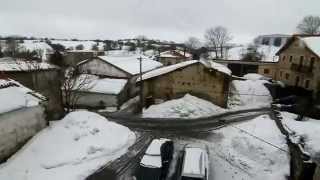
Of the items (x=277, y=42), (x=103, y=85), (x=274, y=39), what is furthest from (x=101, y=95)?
(x=274, y=39)

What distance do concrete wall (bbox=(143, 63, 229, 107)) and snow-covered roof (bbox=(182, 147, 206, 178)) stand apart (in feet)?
48.6

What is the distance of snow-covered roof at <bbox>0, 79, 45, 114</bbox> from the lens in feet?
58.2

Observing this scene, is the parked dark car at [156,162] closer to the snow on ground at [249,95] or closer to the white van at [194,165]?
the white van at [194,165]

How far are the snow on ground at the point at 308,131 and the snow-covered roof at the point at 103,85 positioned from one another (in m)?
19.3

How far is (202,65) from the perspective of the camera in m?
31.8

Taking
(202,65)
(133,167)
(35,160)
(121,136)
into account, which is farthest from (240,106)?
(35,160)

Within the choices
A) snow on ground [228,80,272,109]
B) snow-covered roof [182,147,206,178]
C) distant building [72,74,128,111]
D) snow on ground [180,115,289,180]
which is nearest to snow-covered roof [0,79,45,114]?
snow-covered roof [182,147,206,178]

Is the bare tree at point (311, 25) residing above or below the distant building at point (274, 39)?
above

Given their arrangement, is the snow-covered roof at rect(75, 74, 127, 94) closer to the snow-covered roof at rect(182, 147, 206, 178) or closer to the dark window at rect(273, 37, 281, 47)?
the snow-covered roof at rect(182, 147, 206, 178)

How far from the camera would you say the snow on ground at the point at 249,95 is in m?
33.7

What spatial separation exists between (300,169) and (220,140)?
646 cm

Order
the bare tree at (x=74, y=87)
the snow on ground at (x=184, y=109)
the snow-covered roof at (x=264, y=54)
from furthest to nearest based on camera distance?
the snow-covered roof at (x=264, y=54), the bare tree at (x=74, y=87), the snow on ground at (x=184, y=109)

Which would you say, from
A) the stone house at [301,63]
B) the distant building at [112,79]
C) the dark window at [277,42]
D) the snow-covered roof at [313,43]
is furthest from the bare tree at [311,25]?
the distant building at [112,79]

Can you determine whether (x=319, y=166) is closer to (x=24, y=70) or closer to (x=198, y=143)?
(x=198, y=143)
